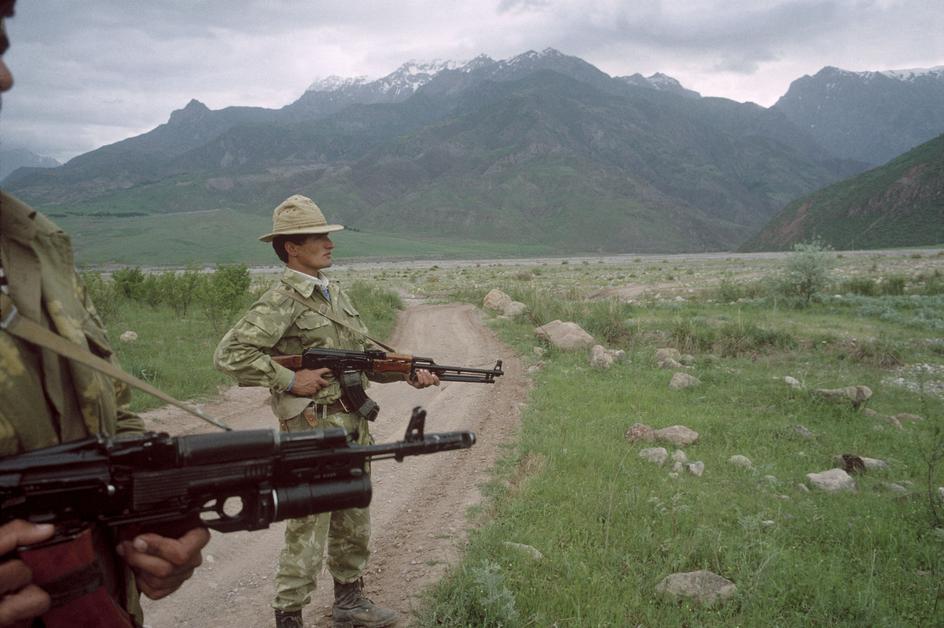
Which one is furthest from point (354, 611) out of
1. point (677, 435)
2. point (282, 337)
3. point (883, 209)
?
point (883, 209)

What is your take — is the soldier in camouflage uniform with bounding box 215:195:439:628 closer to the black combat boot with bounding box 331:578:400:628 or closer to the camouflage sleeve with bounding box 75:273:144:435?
the black combat boot with bounding box 331:578:400:628

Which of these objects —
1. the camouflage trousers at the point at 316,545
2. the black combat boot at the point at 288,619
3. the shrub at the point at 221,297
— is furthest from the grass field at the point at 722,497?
the shrub at the point at 221,297

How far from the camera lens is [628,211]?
14138 cm

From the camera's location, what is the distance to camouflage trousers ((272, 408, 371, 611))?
10.7ft

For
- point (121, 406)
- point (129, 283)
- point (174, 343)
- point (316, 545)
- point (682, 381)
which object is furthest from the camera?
point (129, 283)

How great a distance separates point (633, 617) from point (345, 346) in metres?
2.62

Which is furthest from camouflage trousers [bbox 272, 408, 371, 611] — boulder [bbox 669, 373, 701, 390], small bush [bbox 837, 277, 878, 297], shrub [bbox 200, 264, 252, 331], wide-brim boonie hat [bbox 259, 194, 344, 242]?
small bush [bbox 837, 277, 878, 297]

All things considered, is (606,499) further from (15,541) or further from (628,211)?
(628,211)

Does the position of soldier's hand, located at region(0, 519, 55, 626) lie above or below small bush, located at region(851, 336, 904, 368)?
above

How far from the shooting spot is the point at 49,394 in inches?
61.8

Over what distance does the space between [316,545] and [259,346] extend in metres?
1.23

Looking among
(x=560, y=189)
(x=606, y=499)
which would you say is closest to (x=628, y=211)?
(x=560, y=189)

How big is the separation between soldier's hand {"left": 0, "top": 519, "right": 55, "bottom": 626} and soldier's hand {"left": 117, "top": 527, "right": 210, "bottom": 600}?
0.85 feet

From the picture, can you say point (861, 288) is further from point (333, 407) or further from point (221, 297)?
point (333, 407)
